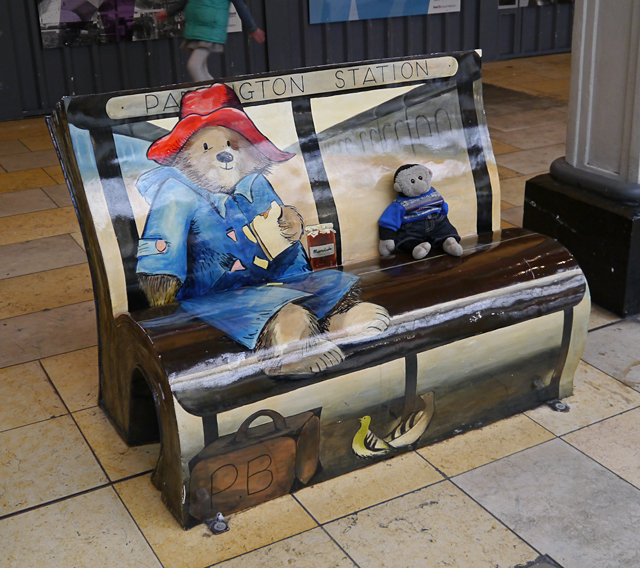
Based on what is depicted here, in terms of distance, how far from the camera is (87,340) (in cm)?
369

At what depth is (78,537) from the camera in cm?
246

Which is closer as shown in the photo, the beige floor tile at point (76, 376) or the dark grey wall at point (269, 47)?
the beige floor tile at point (76, 376)

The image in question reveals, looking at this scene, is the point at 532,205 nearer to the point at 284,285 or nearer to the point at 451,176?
the point at 451,176

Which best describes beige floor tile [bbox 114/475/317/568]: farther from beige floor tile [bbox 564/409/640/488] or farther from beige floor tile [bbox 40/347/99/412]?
beige floor tile [bbox 564/409/640/488]

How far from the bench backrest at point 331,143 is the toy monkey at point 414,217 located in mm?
72

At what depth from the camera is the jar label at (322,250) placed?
9.92 ft

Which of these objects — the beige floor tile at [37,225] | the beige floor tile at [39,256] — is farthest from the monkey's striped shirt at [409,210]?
the beige floor tile at [37,225]

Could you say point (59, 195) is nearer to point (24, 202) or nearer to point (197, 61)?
point (24, 202)

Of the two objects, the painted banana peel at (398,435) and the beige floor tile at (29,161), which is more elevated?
the beige floor tile at (29,161)

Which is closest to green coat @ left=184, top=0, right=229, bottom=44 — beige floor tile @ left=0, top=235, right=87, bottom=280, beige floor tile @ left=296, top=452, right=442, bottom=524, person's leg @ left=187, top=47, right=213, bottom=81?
person's leg @ left=187, top=47, right=213, bottom=81

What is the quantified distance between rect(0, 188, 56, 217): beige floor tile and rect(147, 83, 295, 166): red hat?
3.08 metres

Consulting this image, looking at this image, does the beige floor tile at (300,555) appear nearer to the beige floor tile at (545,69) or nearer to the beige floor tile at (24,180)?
the beige floor tile at (24,180)

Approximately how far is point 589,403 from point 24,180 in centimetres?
469

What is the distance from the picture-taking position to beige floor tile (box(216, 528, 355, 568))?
7.61 feet
